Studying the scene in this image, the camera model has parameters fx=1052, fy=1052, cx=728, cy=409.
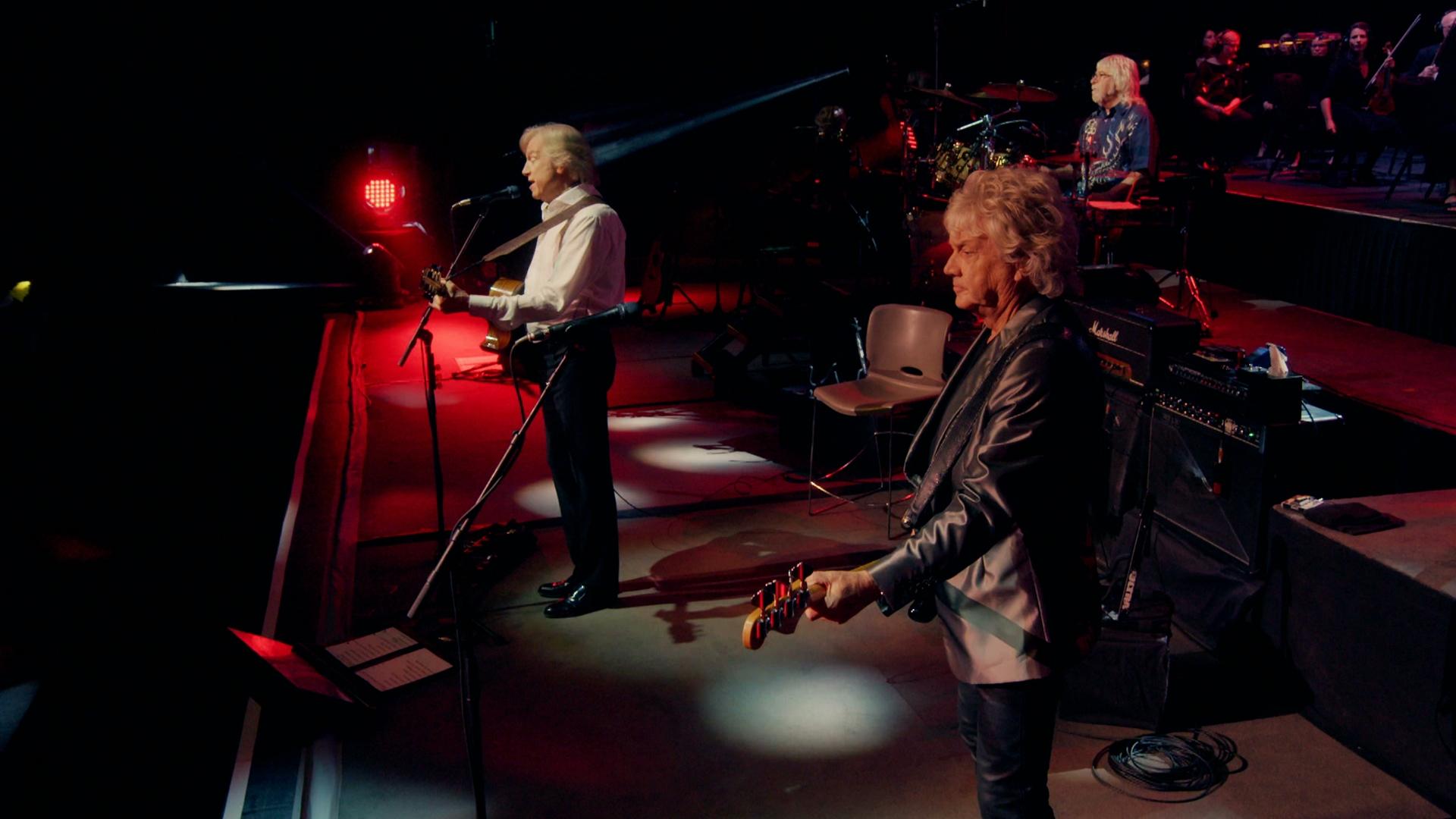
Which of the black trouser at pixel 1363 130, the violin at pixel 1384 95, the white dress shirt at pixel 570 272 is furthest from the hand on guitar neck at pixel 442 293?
the black trouser at pixel 1363 130

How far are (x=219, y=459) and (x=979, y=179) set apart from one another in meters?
6.05

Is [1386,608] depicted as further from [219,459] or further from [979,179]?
[219,459]

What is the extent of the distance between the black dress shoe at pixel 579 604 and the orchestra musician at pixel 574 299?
0.29 metres

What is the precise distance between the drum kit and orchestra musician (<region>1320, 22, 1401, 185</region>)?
350cm

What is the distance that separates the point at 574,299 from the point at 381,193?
7421 mm

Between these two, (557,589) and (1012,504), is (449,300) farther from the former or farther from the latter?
(1012,504)

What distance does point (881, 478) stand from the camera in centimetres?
566

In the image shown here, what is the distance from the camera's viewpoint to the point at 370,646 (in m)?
3.88

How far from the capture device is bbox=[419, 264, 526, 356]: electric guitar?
3648 millimetres

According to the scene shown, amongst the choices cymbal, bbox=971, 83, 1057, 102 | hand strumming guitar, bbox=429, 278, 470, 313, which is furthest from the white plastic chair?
cymbal, bbox=971, 83, 1057, 102

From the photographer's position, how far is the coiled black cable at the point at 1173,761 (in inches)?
119

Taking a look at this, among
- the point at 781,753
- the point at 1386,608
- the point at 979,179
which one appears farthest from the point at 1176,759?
the point at 979,179

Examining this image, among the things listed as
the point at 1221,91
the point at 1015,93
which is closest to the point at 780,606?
the point at 1015,93

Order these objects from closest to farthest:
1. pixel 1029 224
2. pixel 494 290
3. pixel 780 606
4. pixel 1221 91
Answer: pixel 780 606 < pixel 1029 224 < pixel 494 290 < pixel 1221 91
